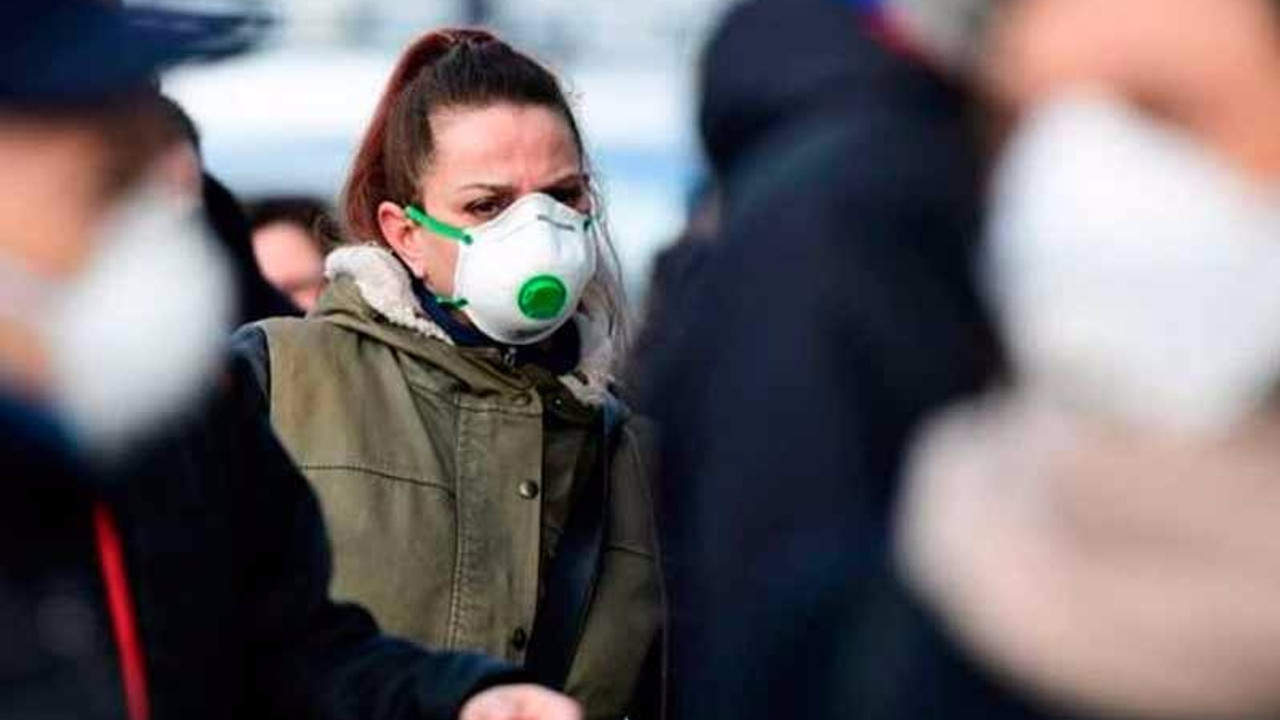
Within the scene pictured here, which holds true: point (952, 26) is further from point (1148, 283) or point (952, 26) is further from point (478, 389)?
point (478, 389)

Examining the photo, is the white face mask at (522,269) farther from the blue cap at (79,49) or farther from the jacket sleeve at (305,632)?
the blue cap at (79,49)

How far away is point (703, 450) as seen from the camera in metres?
2.48

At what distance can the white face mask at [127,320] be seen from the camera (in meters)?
2.42

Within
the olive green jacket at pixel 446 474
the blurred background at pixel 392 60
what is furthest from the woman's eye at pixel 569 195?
the blurred background at pixel 392 60

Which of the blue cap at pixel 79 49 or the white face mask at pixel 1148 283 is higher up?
the white face mask at pixel 1148 283

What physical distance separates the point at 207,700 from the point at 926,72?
0.76 m

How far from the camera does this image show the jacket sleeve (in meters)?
2.89

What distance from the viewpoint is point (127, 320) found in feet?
7.96

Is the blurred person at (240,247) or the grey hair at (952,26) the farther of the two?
the blurred person at (240,247)

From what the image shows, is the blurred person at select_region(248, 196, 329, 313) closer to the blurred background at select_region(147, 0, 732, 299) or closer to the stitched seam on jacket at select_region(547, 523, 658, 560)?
the stitched seam on jacket at select_region(547, 523, 658, 560)

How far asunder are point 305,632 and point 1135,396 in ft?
3.78

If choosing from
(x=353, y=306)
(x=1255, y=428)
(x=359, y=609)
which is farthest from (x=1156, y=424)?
(x=353, y=306)

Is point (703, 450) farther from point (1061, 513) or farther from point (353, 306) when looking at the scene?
point (353, 306)

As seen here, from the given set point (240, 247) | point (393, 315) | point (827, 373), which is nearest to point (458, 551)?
point (393, 315)
